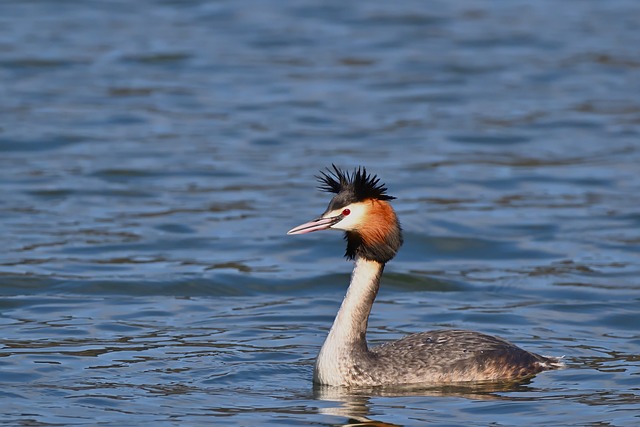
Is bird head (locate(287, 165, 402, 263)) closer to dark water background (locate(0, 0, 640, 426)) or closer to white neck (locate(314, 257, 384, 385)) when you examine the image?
white neck (locate(314, 257, 384, 385))

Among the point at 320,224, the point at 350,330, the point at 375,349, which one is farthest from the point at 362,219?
the point at 375,349

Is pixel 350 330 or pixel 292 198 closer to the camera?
pixel 350 330

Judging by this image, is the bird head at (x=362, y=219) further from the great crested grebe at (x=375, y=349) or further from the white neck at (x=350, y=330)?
the white neck at (x=350, y=330)

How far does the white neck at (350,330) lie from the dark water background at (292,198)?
0.16m

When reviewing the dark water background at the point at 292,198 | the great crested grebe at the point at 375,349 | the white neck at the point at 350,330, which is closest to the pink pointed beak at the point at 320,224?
the great crested grebe at the point at 375,349

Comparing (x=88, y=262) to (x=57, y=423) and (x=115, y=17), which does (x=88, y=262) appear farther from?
(x=115, y=17)

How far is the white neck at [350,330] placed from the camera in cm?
966

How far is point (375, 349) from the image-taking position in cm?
998

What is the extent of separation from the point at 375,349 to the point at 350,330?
0.31 meters

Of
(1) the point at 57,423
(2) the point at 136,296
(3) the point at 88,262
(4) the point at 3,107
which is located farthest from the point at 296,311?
(4) the point at 3,107

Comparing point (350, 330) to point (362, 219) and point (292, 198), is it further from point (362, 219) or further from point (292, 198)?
point (292, 198)

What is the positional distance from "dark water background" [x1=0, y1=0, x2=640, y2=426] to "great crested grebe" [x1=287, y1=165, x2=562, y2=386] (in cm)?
17

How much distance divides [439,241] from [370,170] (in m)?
2.85

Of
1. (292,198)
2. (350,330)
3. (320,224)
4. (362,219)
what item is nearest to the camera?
(320,224)
